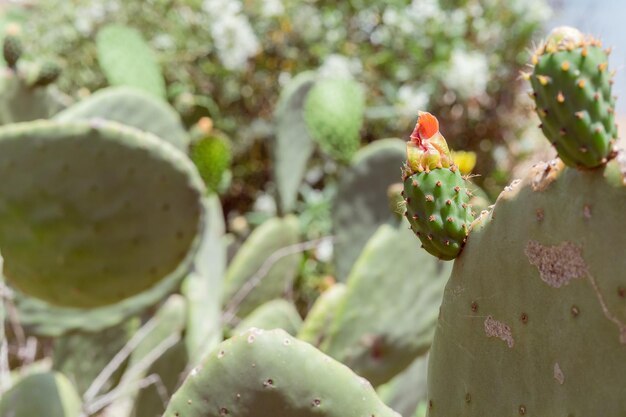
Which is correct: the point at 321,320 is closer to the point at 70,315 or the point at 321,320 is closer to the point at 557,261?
the point at 70,315

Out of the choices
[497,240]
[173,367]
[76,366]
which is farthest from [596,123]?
[76,366]

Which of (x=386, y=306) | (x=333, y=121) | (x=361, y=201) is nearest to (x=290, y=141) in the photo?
(x=333, y=121)

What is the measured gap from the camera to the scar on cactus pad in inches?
37.9

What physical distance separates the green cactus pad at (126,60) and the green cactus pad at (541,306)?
2439 millimetres

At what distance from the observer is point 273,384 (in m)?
1.10

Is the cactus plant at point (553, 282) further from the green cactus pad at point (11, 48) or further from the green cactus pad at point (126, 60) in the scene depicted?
the green cactus pad at point (126, 60)

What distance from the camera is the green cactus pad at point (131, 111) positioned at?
229cm

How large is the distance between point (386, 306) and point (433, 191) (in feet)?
4.08

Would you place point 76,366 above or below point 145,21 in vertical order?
above

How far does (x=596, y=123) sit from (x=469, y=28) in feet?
13.7

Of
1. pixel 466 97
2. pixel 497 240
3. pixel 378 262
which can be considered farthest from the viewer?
pixel 466 97

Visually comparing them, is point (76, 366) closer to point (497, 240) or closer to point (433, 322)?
point (433, 322)

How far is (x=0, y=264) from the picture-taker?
198 cm

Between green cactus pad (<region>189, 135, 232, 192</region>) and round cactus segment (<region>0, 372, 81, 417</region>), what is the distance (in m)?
1.09
